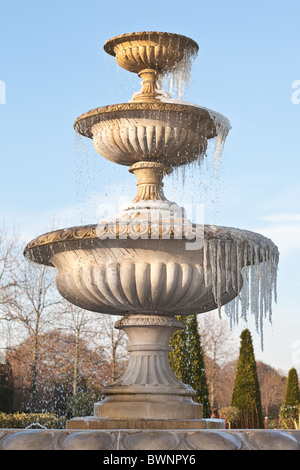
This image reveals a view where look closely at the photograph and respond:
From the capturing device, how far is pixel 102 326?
20094 millimetres

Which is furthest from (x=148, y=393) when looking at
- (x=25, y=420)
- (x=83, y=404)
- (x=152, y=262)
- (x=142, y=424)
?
(x=83, y=404)

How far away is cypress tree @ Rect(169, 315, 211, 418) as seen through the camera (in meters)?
12.2

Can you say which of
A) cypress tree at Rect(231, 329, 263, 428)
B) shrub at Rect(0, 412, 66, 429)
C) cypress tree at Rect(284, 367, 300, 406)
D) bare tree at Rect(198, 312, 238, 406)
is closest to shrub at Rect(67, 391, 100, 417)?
shrub at Rect(0, 412, 66, 429)

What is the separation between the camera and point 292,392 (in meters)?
21.7

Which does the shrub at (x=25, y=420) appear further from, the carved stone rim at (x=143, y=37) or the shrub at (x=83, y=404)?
the carved stone rim at (x=143, y=37)

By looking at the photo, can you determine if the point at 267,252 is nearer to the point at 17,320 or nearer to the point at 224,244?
the point at 224,244

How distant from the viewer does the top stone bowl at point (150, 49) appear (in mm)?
6320

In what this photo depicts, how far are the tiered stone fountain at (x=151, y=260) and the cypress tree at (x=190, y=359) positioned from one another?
256 inches

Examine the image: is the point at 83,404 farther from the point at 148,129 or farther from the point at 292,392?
the point at 148,129

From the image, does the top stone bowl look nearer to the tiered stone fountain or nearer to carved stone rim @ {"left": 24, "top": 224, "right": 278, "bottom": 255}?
the tiered stone fountain

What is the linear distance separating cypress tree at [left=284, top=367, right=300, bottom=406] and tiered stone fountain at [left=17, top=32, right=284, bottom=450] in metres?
16.8

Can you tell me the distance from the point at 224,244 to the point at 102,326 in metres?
15.4

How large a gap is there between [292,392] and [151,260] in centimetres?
1797

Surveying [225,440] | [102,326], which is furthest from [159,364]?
[102,326]
